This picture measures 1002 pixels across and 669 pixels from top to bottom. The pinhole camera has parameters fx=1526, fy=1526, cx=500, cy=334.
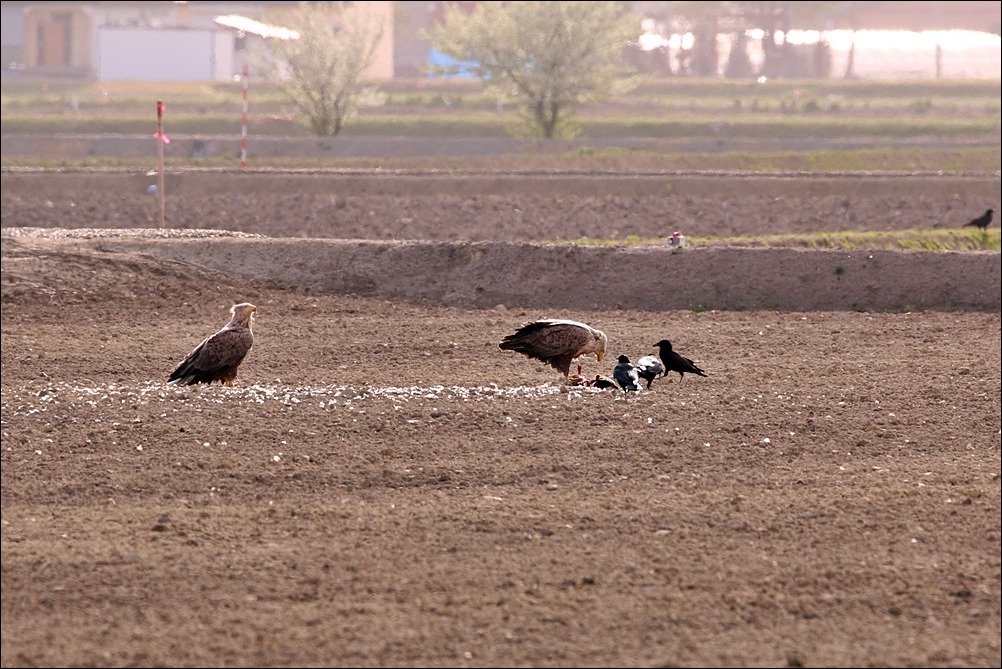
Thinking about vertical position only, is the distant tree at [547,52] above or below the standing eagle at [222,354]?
above

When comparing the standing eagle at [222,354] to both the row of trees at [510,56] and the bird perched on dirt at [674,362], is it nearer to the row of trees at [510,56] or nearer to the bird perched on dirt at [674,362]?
the bird perched on dirt at [674,362]

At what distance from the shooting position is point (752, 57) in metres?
81.2

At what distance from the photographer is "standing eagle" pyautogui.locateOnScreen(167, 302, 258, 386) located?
37.9 feet

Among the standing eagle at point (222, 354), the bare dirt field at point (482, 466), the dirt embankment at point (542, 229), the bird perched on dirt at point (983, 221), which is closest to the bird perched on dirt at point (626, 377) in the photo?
the bare dirt field at point (482, 466)

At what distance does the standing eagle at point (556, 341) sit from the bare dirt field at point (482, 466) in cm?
31

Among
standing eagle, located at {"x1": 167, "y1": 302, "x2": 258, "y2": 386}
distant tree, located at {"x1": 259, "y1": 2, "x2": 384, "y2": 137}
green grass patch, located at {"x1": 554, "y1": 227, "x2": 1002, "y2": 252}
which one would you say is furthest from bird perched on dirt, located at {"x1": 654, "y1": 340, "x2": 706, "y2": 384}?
distant tree, located at {"x1": 259, "y1": 2, "x2": 384, "y2": 137}

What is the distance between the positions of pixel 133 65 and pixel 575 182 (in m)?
37.4

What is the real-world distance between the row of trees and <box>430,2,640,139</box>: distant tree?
3 cm

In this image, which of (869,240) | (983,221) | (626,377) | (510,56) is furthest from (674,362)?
(510,56)

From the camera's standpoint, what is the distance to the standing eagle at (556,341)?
481 inches

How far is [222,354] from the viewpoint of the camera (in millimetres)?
11586

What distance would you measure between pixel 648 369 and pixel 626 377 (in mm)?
318

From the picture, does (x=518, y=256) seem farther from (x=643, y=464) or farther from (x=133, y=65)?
(x=133, y=65)

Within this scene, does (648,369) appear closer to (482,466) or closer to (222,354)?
(482,466)
